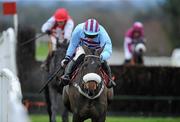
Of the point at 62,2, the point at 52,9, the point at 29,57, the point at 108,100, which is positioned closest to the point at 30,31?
the point at 29,57

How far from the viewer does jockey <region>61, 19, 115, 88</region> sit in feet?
42.5

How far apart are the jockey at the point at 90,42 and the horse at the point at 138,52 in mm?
10402

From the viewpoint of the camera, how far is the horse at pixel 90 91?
12227 millimetres

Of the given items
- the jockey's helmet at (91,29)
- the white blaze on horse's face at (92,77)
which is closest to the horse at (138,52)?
the jockey's helmet at (91,29)

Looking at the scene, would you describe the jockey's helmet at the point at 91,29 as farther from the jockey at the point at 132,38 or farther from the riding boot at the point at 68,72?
the jockey at the point at 132,38

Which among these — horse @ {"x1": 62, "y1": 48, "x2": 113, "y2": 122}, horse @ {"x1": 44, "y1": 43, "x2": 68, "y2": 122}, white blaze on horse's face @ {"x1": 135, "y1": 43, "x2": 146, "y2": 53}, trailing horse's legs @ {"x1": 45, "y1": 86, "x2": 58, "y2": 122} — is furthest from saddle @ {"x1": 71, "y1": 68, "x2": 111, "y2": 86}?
white blaze on horse's face @ {"x1": 135, "y1": 43, "x2": 146, "y2": 53}

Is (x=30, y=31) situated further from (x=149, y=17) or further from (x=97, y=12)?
(x=149, y=17)

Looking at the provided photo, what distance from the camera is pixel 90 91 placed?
12.3 metres

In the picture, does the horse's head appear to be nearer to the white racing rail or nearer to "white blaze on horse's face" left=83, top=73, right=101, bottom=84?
"white blaze on horse's face" left=83, top=73, right=101, bottom=84

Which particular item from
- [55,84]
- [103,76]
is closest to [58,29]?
[55,84]

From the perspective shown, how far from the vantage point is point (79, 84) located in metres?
12.7

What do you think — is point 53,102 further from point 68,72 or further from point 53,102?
point 68,72

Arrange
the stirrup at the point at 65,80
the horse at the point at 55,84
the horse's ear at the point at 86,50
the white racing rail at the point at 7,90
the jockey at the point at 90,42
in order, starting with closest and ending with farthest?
the white racing rail at the point at 7,90
the horse's ear at the point at 86,50
the jockey at the point at 90,42
the stirrup at the point at 65,80
the horse at the point at 55,84

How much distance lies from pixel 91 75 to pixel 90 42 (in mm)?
1039
